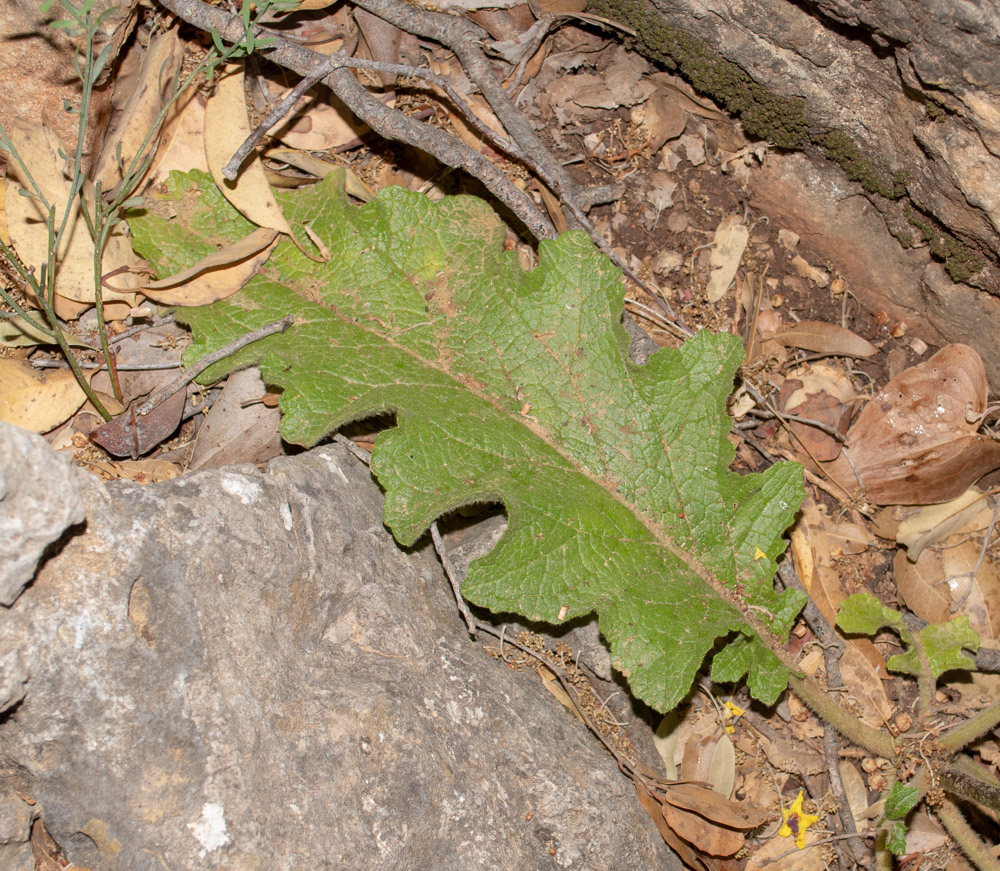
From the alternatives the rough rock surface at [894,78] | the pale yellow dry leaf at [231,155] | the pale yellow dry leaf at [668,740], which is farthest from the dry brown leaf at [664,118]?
the pale yellow dry leaf at [668,740]

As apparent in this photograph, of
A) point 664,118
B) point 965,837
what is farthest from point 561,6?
point 965,837

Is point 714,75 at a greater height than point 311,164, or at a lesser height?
greater

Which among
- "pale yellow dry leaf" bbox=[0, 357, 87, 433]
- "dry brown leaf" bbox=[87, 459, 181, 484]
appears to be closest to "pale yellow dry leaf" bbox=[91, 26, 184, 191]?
"pale yellow dry leaf" bbox=[0, 357, 87, 433]

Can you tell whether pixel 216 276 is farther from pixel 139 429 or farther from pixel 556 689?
pixel 556 689

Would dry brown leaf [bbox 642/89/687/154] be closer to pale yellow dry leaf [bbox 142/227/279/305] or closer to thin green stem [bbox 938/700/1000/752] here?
pale yellow dry leaf [bbox 142/227/279/305]

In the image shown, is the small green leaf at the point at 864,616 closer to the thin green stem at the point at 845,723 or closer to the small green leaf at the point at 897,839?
the thin green stem at the point at 845,723
